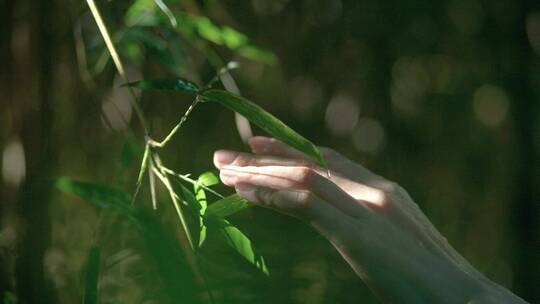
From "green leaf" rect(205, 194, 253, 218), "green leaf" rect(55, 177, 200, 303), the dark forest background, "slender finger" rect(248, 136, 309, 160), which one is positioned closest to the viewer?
"green leaf" rect(55, 177, 200, 303)

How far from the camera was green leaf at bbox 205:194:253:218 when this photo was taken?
0.53 meters

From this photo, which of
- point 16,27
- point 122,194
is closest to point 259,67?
point 16,27

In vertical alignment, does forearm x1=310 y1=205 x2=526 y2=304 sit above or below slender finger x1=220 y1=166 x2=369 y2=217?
below

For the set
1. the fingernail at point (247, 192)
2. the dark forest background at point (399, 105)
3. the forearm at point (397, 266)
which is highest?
the fingernail at point (247, 192)

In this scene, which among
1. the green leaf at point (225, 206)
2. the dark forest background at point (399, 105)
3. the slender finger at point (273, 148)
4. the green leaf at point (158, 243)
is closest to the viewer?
the green leaf at point (158, 243)

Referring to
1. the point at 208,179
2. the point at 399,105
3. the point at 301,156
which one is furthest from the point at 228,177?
the point at 399,105

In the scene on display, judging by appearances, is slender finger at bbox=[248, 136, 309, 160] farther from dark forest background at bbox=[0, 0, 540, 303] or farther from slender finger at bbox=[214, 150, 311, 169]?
dark forest background at bbox=[0, 0, 540, 303]

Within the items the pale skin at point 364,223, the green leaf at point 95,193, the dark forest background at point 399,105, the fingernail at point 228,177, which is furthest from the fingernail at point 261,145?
the dark forest background at point 399,105

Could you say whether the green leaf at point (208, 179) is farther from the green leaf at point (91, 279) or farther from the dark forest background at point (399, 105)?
the dark forest background at point (399, 105)

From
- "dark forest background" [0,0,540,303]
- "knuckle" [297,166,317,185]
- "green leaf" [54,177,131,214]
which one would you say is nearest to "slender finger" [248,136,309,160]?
"knuckle" [297,166,317,185]

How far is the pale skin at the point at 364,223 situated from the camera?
1.79 feet

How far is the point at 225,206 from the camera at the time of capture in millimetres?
536

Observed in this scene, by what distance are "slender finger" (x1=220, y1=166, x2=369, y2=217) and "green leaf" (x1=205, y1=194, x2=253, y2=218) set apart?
0.02 metres

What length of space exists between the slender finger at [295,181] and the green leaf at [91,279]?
0.11 metres
